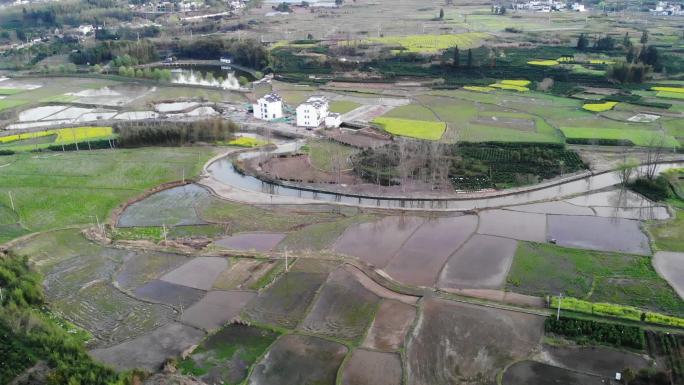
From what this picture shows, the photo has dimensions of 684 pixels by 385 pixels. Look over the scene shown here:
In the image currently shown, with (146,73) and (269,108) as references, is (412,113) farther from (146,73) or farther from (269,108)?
(146,73)

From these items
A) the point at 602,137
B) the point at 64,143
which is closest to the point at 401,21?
the point at 602,137

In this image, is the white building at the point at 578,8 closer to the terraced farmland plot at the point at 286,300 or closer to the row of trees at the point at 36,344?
the terraced farmland plot at the point at 286,300

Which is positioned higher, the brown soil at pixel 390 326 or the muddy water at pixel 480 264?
the muddy water at pixel 480 264

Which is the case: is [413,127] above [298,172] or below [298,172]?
above

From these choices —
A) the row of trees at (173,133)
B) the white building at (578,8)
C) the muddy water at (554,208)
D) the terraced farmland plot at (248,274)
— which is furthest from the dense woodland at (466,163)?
the white building at (578,8)

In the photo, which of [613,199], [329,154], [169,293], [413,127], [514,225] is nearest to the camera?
[169,293]

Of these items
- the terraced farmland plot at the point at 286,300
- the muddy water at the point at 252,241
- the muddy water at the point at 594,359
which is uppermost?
the muddy water at the point at 252,241

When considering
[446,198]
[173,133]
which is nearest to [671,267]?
[446,198]
